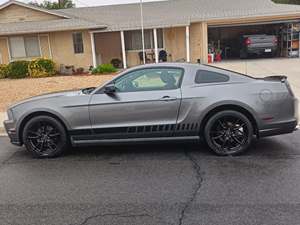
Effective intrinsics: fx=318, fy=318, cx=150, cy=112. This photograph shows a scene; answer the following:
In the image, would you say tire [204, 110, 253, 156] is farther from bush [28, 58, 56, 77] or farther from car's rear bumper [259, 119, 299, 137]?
bush [28, 58, 56, 77]

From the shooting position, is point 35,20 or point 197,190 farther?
point 35,20

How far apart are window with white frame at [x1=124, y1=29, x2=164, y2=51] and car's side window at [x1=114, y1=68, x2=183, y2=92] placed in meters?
16.3

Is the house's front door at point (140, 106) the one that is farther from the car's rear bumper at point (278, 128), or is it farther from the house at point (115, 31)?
the house at point (115, 31)

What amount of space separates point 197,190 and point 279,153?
1.95 meters

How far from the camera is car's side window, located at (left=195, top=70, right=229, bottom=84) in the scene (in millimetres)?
5164

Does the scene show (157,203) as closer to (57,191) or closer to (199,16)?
(57,191)

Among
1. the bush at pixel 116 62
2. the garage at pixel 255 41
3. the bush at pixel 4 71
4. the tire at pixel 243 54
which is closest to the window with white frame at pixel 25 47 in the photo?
the bush at pixel 4 71

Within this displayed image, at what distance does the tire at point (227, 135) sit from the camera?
16.7 ft

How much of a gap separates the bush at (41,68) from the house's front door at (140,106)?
1462cm

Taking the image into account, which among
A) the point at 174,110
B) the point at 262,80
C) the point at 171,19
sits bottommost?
→ the point at 174,110

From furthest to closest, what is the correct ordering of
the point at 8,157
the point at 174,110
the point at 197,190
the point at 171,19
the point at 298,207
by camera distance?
the point at 171,19 < the point at 8,157 < the point at 174,110 < the point at 197,190 < the point at 298,207

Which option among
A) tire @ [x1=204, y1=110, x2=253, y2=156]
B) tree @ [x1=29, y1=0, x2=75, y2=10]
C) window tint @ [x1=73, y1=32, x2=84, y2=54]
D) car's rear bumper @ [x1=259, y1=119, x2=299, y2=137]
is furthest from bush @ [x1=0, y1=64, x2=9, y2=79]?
tree @ [x1=29, y1=0, x2=75, y2=10]

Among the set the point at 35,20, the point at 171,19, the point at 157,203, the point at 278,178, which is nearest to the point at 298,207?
the point at 278,178

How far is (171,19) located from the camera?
20156mm
